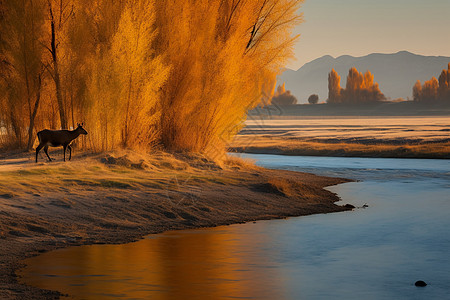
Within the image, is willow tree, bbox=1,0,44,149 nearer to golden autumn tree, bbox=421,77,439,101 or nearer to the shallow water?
the shallow water

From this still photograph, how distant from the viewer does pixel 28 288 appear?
894cm

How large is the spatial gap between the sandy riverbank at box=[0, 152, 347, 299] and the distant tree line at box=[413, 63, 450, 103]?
96.0 meters

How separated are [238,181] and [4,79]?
1058 centimetres

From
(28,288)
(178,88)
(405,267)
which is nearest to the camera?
(28,288)

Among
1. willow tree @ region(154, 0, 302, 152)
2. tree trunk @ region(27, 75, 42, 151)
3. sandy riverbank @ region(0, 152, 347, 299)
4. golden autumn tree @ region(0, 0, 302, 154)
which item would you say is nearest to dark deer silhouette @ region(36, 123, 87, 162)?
sandy riverbank @ region(0, 152, 347, 299)

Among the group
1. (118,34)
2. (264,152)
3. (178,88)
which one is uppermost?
(118,34)

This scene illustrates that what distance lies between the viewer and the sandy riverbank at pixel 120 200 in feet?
39.7

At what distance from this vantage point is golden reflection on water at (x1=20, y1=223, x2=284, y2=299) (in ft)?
30.5

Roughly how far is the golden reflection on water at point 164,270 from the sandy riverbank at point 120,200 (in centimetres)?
42

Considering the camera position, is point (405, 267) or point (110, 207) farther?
point (110, 207)

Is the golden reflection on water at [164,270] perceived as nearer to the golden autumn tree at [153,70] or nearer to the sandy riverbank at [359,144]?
the golden autumn tree at [153,70]

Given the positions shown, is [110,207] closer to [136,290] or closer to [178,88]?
[136,290]

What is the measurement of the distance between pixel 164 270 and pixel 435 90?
362 ft

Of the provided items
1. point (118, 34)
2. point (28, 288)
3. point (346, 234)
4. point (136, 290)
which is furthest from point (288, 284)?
point (118, 34)
